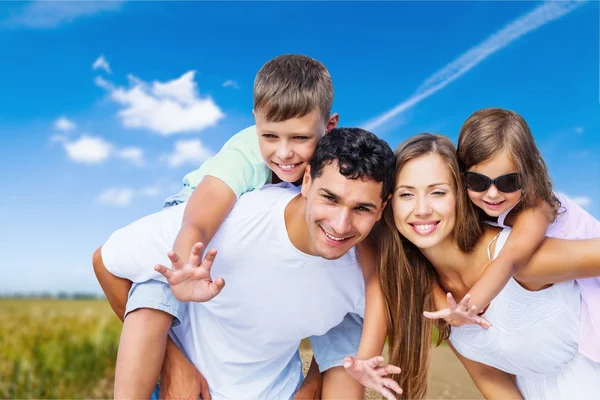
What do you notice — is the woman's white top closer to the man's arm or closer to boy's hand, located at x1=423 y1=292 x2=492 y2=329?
boy's hand, located at x1=423 y1=292 x2=492 y2=329

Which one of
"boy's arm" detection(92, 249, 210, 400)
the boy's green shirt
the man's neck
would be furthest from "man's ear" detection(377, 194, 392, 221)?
"boy's arm" detection(92, 249, 210, 400)

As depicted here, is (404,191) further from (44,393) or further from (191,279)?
(44,393)

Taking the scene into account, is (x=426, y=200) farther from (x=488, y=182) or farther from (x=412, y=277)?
(x=412, y=277)

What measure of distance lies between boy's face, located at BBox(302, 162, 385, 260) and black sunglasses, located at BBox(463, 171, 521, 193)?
57 cm

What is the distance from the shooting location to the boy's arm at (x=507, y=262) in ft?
11.3

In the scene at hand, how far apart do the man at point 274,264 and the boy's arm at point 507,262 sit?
0.68 metres

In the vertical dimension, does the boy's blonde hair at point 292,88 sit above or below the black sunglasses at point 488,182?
above

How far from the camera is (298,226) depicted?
11.7 ft

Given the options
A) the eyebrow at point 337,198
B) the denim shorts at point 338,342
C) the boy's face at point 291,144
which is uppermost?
the boy's face at point 291,144

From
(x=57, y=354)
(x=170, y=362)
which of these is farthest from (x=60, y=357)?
(x=170, y=362)

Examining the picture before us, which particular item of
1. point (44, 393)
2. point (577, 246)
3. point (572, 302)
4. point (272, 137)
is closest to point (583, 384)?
point (572, 302)

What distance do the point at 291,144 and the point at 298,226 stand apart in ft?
1.65

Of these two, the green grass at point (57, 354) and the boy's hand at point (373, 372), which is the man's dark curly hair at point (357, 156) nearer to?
the boy's hand at point (373, 372)

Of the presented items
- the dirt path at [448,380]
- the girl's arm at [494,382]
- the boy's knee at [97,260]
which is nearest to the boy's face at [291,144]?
the boy's knee at [97,260]
